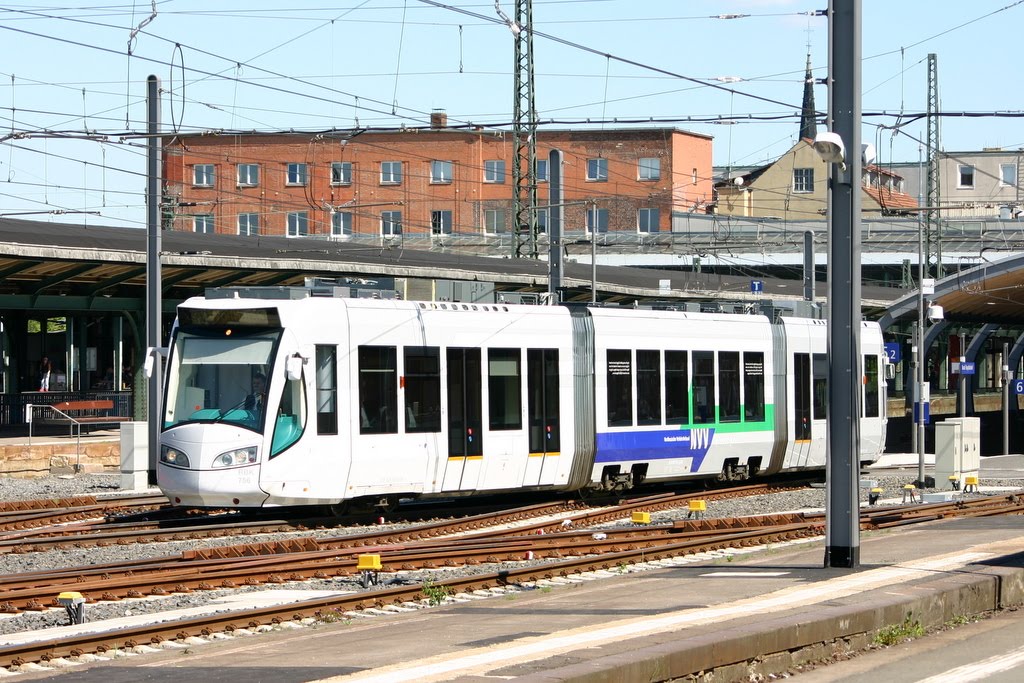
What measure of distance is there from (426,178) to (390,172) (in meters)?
2.71

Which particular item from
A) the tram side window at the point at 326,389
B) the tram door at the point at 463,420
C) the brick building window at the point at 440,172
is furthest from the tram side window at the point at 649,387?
the brick building window at the point at 440,172

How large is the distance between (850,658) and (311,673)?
151 inches

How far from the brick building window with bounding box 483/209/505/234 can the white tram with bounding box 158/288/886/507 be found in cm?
5609

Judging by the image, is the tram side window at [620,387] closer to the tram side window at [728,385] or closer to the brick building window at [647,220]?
the tram side window at [728,385]

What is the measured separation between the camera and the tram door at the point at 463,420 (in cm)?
2033

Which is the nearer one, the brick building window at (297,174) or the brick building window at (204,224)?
the brick building window at (297,174)

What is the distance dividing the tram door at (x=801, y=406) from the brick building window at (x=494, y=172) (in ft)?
180

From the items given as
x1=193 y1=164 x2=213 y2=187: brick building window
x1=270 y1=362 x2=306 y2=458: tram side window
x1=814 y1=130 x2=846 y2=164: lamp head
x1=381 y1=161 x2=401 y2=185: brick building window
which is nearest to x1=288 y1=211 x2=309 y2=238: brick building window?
x1=193 y1=164 x2=213 y2=187: brick building window

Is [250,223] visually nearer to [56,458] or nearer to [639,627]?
[56,458]

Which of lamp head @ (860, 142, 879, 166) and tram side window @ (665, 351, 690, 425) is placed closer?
lamp head @ (860, 142, 879, 166)

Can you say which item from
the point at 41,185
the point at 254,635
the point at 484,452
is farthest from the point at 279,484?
the point at 41,185

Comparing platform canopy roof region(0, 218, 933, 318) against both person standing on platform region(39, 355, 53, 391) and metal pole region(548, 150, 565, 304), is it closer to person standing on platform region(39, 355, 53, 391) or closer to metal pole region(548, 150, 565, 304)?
metal pole region(548, 150, 565, 304)

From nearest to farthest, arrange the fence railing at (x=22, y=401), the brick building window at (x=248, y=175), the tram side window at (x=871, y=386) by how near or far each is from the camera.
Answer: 1. the tram side window at (x=871, y=386)
2. the fence railing at (x=22, y=401)
3. the brick building window at (x=248, y=175)

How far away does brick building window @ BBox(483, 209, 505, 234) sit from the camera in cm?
8225
